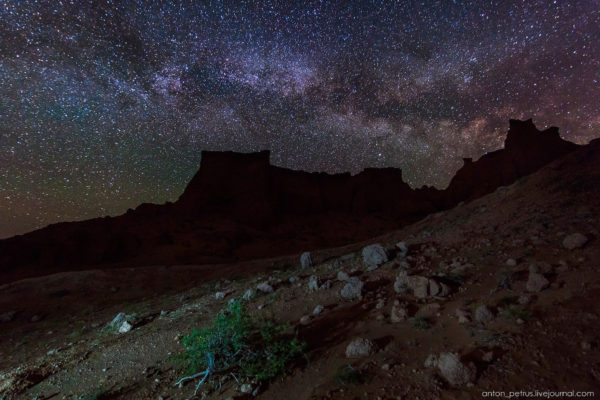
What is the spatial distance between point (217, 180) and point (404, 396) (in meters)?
42.4

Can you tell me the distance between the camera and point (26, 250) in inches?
1105

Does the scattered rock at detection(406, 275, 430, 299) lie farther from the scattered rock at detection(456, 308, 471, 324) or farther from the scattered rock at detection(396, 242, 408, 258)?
the scattered rock at detection(396, 242, 408, 258)

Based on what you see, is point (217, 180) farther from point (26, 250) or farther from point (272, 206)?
point (26, 250)

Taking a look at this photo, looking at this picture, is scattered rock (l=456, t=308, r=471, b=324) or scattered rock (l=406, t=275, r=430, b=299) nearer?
scattered rock (l=456, t=308, r=471, b=324)

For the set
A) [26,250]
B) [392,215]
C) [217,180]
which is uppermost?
[217,180]

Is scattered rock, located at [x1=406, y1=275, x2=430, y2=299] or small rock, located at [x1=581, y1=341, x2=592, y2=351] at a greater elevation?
scattered rock, located at [x1=406, y1=275, x2=430, y2=299]

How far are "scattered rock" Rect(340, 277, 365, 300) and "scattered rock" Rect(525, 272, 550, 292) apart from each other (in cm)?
240

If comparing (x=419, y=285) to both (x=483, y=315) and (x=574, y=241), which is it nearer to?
(x=483, y=315)

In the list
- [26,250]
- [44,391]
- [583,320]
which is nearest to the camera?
[583,320]

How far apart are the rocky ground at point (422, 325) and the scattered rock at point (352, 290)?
19mm

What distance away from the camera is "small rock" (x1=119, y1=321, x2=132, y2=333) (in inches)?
265

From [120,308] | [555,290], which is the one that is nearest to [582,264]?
[555,290]

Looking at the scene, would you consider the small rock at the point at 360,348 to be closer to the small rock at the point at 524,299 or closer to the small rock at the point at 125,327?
Result: the small rock at the point at 524,299

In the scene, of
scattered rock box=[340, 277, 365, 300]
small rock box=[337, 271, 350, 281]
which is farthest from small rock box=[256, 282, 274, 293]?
scattered rock box=[340, 277, 365, 300]
